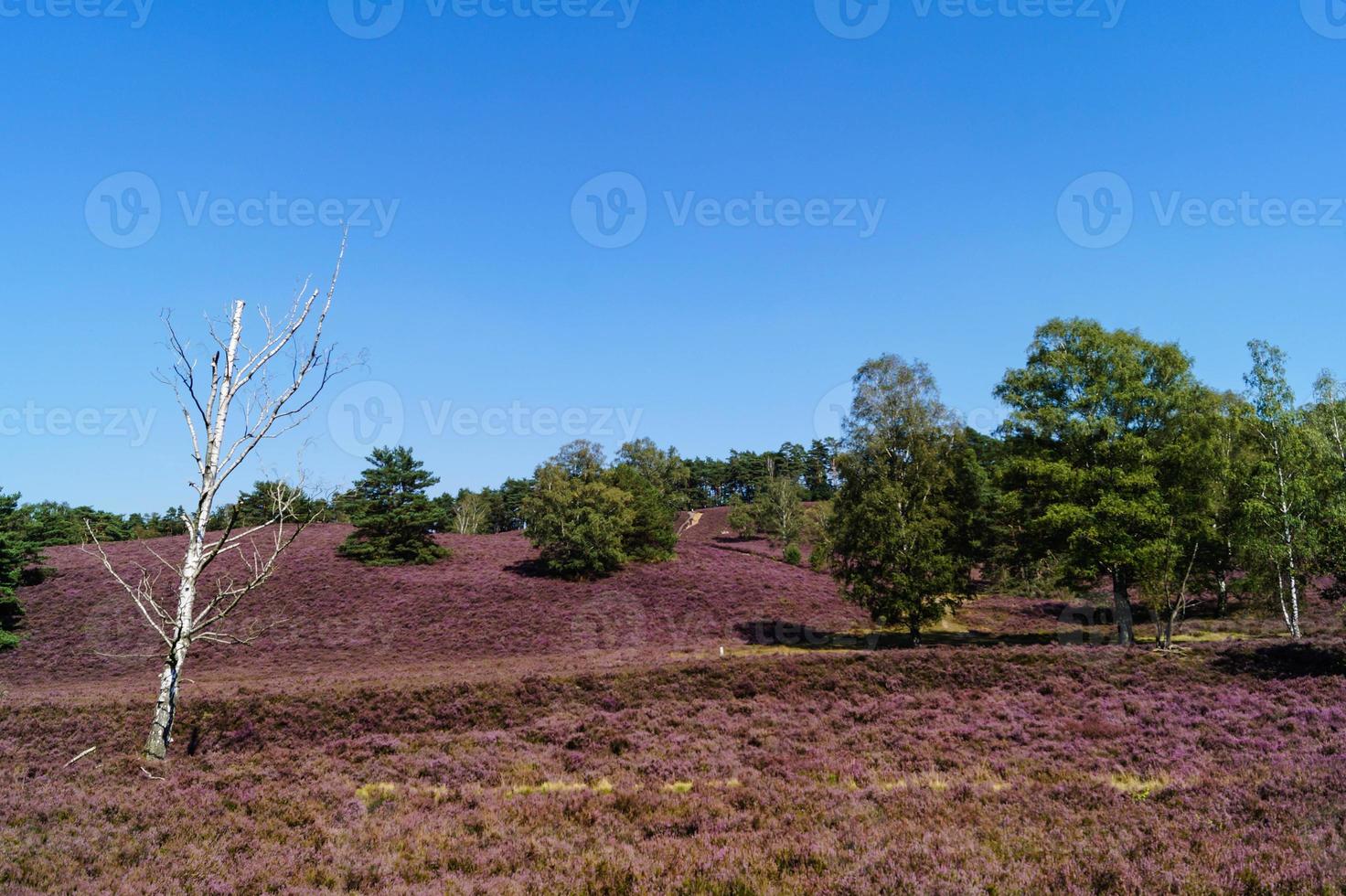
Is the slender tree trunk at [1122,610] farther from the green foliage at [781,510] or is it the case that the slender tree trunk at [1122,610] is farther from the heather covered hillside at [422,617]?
the green foliage at [781,510]

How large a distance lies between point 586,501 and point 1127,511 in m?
35.2

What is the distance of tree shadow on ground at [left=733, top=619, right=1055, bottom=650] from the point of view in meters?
35.5

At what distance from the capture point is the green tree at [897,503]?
32625mm

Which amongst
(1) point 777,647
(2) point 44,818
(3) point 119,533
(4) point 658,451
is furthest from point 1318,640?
(3) point 119,533

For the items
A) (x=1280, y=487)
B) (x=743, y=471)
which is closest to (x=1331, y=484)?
(x=1280, y=487)

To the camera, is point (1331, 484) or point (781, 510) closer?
point (1331, 484)

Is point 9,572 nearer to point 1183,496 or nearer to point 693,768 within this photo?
point 693,768

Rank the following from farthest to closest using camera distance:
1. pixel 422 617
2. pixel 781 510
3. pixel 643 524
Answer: pixel 781 510 → pixel 643 524 → pixel 422 617

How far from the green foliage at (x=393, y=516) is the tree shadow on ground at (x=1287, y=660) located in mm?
50086

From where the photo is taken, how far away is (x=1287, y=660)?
2375 centimetres

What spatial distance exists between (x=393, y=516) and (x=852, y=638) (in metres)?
36.7

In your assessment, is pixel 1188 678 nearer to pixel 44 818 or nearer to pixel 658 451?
pixel 44 818

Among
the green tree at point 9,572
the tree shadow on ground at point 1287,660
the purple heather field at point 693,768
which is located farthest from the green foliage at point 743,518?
the green tree at point 9,572

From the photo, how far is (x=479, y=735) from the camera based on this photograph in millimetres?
21141
